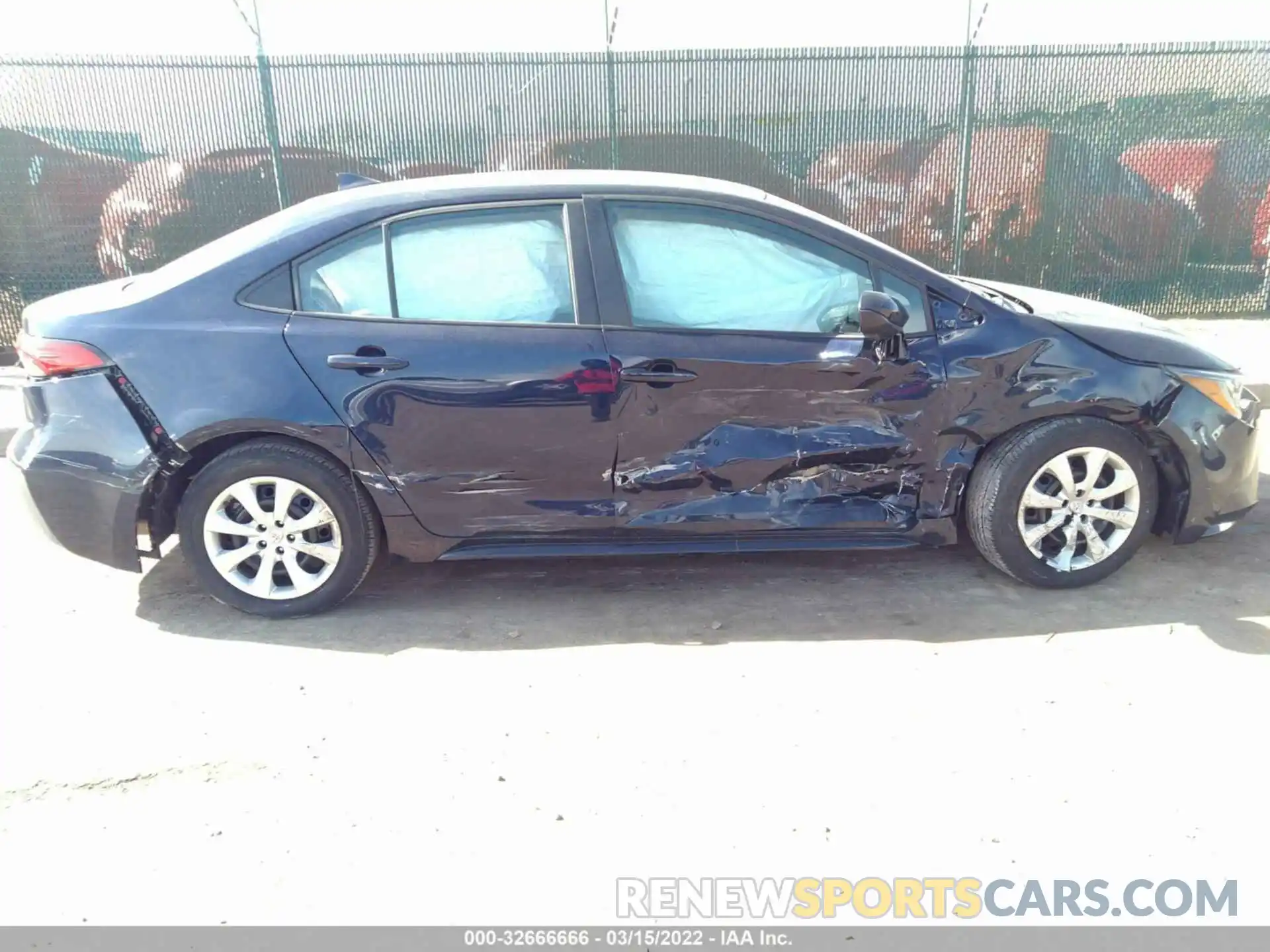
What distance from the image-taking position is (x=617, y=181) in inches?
151

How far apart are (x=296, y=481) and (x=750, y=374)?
177 cm

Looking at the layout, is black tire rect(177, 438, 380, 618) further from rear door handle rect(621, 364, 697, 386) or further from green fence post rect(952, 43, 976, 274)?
green fence post rect(952, 43, 976, 274)

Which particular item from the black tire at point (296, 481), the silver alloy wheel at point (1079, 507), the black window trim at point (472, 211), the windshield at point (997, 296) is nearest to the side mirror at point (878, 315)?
the windshield at point (997, 296)

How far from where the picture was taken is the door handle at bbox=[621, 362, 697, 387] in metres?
3.58

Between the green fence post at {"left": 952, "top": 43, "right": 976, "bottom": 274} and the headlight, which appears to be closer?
the headlight

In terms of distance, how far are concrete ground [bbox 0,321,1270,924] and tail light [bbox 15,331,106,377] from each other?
103cm

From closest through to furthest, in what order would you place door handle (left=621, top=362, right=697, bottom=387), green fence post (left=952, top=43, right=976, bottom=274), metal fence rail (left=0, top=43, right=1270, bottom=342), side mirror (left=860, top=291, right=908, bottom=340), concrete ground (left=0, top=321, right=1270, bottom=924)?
concrete ground (left=0, top=321, right=1270, bottom=924) → side mirror (left=860, top=291, right=908, bottom=340) → door handle (left=621, top=362, right=697, bottom=387) → metal fence rail (left=0, top=43, right=1270, bottom=342) → green fence post (left=952, top=43, right=976, bottom=274)

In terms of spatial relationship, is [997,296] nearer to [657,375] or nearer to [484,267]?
[657,375]

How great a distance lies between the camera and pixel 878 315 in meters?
3.47

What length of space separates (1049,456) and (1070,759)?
52.6 inches

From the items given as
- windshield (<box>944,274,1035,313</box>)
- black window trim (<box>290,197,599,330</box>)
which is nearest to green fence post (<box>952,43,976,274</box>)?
windshield (<box>944,274,1035,313</box>)

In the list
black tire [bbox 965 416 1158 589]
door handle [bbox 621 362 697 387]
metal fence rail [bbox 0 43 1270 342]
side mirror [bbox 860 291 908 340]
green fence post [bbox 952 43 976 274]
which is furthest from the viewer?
green fence post [bbox 952 43 976 274]

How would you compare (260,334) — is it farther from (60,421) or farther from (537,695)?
(537,695)
